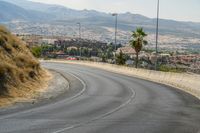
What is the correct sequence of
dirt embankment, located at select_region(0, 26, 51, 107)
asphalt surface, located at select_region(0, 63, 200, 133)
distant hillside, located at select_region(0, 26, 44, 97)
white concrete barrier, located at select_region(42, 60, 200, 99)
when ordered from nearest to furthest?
asphalt surface, located at select_region(0, 63, 200, 133) → dirt embankment, located at select_region(0, 26, 51, 107) → distant hillside, located at select_region(0, 26, 44, 97) → white concrete barrier, located at select_region(42, 60, 200, 99)

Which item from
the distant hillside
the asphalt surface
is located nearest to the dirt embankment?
the distant hillside

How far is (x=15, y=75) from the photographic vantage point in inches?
1410

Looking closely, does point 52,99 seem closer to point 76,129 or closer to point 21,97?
point 21,97

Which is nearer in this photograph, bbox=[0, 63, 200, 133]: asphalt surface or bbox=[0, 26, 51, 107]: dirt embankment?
bbox=[0, 63, 200, 133]: asphalt surface

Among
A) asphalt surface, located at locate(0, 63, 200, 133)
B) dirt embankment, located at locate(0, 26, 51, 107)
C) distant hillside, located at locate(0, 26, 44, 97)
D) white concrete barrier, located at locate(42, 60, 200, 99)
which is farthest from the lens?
white concrete barrier, located at locate(42, 60, 200, 99)

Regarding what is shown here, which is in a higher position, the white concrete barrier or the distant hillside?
the distant hillside

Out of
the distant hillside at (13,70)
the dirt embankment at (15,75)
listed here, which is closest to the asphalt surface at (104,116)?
the dirt embankment at (15,75)

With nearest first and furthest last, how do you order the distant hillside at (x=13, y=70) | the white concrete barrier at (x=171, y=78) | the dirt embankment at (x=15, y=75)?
1. the dirt embankment at (x=15, y=75)
2. the distant hillside at (x=13, y=70)
3. the white concrete barrier at (x=171, y=78)

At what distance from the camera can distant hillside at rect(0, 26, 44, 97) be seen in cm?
3306

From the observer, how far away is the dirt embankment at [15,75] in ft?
104

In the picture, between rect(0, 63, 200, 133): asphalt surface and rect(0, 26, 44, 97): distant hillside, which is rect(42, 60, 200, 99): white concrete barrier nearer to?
rect(0, 63, 200, 133): asphalt surface

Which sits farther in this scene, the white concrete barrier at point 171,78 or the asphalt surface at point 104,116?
the white concrete barrier at point 171,78

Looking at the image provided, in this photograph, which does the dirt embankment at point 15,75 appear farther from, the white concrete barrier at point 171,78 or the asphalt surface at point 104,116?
the white concrete barrier at point 171,78

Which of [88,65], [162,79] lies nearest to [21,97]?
[162,79]
